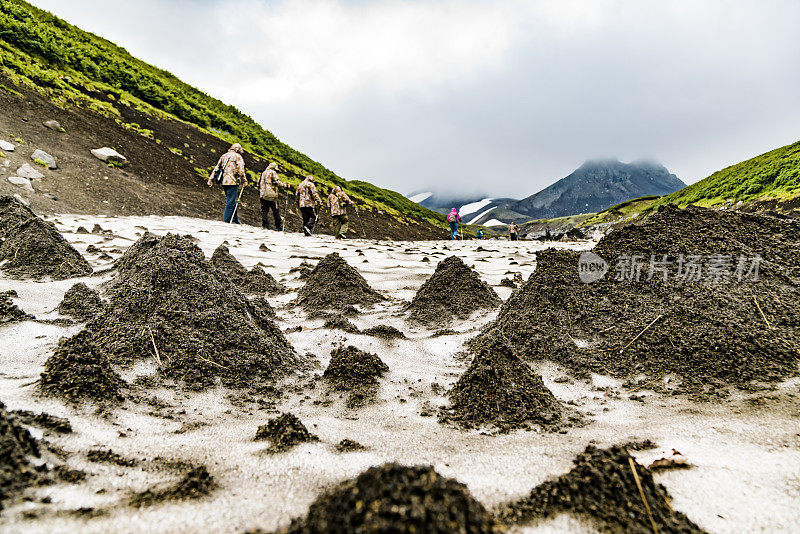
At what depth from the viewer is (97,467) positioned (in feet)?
3.75

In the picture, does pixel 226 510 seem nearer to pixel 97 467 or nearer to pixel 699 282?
pixel 97 467

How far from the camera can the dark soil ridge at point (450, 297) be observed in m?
3.45

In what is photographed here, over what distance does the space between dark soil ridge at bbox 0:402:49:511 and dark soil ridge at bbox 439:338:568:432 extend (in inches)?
51.1

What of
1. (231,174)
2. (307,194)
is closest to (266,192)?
(231,174)

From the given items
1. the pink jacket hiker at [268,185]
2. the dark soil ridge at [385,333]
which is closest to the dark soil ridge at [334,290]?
the dark soil ridge at [385,333]

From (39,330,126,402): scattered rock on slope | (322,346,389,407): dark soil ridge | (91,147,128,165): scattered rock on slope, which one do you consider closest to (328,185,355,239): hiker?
(91,147,128,165): scattered rock on slope

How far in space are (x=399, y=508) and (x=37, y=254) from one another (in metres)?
4.85

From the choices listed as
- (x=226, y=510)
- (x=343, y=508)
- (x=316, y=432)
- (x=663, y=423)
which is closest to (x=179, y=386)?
(x=316, y=432)

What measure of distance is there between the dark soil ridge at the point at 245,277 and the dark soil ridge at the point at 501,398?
286 cm

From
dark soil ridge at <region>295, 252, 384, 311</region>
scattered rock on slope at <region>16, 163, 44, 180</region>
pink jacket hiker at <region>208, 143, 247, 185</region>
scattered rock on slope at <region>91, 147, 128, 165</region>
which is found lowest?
dark soil ridge at <region>295, 252, 384, 311</region>

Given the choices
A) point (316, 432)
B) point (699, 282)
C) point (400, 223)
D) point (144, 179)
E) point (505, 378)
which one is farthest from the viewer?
point (400, 223)

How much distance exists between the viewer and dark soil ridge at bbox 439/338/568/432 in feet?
5.44

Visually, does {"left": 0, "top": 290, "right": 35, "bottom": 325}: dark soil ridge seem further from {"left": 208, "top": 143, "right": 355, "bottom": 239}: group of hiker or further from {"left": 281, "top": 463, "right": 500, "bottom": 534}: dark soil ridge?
{"left": 208, "top": 143, "right": 355, "bottom": 239}: group of hiker

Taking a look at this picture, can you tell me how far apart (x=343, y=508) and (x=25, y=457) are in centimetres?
84
